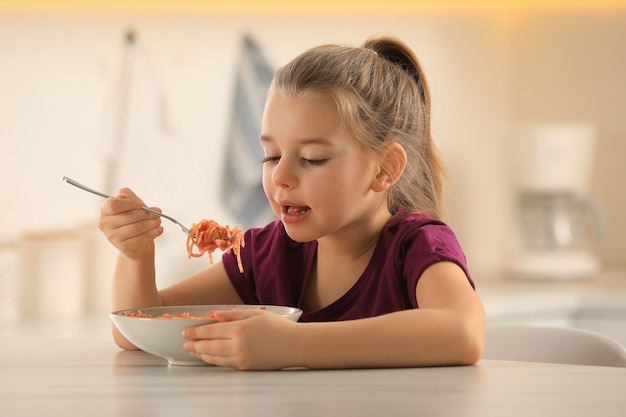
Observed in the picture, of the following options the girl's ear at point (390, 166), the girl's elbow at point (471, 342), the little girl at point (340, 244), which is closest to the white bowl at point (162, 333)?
the little girl at point (340, 244)

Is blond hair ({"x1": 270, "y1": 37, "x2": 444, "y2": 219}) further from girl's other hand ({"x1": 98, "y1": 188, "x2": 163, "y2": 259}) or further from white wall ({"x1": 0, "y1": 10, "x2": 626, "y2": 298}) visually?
white wall ({"x1": 0, "y1": 10, "x2": 626, "y2": 298})

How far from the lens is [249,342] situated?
98cm

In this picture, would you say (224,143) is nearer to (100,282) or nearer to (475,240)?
(100,282)

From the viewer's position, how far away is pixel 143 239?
1.28m

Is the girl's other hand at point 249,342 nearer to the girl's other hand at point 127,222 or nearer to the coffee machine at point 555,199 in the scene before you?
the girl's other hand at point 127,222

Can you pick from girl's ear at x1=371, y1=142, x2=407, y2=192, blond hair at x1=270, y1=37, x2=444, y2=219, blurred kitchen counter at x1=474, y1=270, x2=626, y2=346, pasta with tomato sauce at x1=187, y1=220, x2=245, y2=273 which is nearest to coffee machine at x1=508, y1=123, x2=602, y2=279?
blurred kitchen counter at x1=474, y1=270, x2=626, y2=346

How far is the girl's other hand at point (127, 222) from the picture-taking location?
124 centimetres

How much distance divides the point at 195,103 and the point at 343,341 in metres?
1.96

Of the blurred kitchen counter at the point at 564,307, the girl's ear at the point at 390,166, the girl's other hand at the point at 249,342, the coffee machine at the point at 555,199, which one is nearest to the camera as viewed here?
the girl's other hand at the point at 249,342

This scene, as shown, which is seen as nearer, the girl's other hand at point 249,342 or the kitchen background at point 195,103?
the girl's other hand at point 249,342

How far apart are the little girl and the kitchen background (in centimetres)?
106

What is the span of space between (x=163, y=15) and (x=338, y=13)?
22.8 inches

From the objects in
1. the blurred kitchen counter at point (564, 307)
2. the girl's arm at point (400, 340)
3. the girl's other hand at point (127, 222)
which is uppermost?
the girl's other hand at point (127, 222)

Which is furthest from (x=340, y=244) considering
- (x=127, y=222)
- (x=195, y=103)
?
(x=195, y=103)
